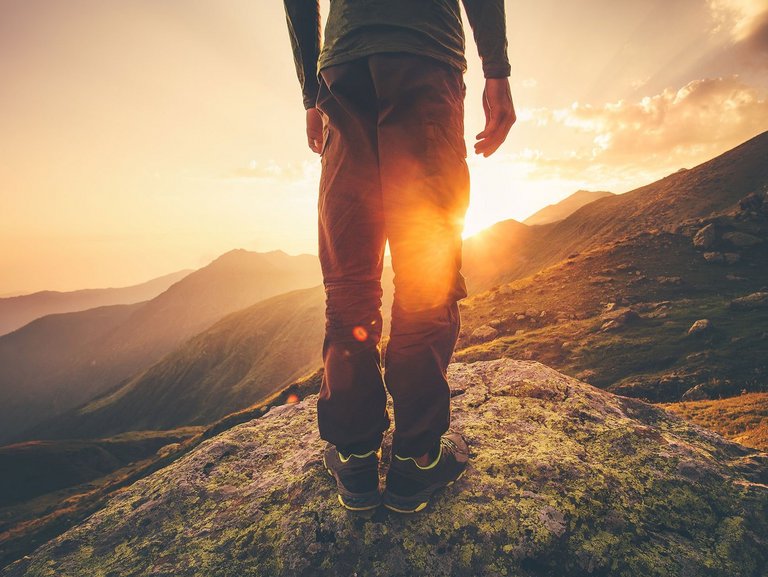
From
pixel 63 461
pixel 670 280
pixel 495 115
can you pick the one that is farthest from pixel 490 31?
pixel 63 461

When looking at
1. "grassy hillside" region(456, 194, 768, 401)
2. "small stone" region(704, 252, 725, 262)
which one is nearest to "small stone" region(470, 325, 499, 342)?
"grassy hillside" region(456, 194, 768, 401)

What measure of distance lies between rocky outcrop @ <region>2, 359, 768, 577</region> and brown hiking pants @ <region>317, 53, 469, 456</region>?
51 cm

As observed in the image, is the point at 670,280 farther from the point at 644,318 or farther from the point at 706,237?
the point at 706,237

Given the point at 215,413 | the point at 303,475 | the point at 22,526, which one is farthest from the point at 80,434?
the point at 303,475

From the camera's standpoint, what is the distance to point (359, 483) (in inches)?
88.8

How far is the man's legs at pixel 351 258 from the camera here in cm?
226

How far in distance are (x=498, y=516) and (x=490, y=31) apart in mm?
3218

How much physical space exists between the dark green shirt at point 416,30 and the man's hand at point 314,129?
2.47ft

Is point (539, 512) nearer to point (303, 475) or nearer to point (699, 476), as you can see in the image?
point (699, 476)

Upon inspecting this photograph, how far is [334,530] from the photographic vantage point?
7.14 ft

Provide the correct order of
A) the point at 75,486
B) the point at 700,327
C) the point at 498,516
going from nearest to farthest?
the point at 498,516
the point at 700,327
the point at 75,486

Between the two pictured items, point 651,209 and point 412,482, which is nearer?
point 412,482

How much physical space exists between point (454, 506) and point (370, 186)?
2.13 meters

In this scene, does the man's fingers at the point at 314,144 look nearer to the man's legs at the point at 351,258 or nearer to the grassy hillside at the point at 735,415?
the man's legs at the point at 351,258
